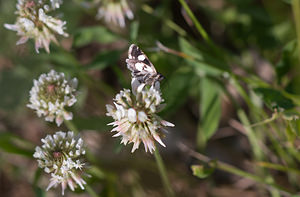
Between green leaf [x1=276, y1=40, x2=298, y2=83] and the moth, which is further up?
green leaf [x1=276, y1=40, x2=298, y2=83]

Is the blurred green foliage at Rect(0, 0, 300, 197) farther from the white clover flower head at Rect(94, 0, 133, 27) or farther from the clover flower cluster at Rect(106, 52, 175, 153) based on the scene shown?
the clover flower cluster at Rect(106, 52, 175, 153)

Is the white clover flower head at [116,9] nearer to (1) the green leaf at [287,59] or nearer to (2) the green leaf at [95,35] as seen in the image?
(2) the green leaf at [95,35]

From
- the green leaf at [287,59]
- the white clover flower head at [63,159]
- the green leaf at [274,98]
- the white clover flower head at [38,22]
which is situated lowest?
the white clover flower head at [63,159]

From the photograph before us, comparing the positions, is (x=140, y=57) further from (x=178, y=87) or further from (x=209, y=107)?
(x=209, y=107)

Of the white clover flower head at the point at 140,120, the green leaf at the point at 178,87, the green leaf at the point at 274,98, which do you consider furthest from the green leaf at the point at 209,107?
the white clover flower head at the point at 140,120

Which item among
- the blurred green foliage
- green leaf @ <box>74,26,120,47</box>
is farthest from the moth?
green leaf @ <box>74,26,120,47</box>

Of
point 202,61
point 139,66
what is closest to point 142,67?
point 139,66
